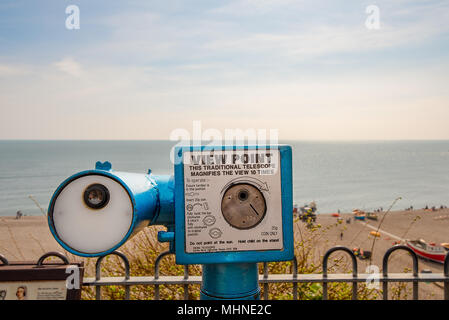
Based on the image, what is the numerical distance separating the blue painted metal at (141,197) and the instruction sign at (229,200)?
0.13 metres

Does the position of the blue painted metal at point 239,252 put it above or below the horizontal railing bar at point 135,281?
above

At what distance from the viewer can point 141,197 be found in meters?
1.21

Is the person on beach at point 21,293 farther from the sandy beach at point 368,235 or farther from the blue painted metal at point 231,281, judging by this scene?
the sandy beach at point 368,235

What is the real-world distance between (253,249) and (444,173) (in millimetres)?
80410

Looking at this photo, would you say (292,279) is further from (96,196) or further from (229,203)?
(96,196)

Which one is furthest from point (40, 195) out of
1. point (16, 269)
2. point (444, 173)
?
point (444, 173)

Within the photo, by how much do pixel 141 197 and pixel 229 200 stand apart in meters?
0.32

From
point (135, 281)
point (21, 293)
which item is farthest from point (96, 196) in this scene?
point (135, 281)

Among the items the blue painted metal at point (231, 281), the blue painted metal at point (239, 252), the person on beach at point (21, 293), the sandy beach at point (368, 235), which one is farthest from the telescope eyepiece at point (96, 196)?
the sandy beach at point (368, 235)

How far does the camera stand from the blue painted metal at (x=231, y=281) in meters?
1.38

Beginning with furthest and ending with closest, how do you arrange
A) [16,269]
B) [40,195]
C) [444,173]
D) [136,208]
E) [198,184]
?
1. [444,173]
2. [40,195]
3. [16,269]
4. [198,184]
5. [136,208]

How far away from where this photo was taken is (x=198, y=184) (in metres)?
1.29

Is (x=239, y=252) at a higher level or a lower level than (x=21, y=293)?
higher
